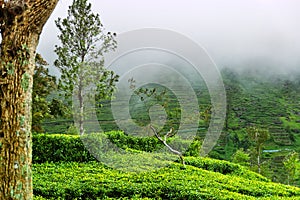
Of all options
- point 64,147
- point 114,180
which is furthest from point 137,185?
point 64,147

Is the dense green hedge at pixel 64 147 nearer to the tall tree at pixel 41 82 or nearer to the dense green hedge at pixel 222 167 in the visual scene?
the dense green hedge at pixel 222 167

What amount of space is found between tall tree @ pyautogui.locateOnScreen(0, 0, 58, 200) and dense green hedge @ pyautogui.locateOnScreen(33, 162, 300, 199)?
6662mm

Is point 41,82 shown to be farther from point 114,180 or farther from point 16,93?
point 16,93

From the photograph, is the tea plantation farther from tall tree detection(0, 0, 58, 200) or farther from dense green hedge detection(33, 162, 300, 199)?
tall tree detection(0, 0, 58, 200)

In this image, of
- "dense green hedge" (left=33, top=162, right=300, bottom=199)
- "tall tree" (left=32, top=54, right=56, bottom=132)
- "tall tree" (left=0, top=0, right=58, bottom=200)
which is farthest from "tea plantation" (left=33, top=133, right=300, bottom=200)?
"tall tree" (left=32, top=54, right=56, bottom=132)

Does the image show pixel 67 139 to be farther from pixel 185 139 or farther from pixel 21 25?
pixel 21 25

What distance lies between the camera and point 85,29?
2622cm

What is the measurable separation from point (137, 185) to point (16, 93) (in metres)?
7.77

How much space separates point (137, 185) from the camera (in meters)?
11.5

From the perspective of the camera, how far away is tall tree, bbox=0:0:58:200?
432 cm

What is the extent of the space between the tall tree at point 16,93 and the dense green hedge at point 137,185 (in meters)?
6.66

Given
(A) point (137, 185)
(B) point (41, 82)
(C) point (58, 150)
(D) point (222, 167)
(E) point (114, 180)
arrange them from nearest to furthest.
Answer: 1. (A) point (137, 185)
2. (E) point (114, 180)
3. (C) point (58, 150)
4. (D) point (222, 167)
5. (B) point (41, 82)

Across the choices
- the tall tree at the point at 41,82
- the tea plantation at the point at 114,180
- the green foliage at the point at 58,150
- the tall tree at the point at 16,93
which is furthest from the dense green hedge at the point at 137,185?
the tall tree at the point at 41,82

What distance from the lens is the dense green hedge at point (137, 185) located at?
35.9 feet
